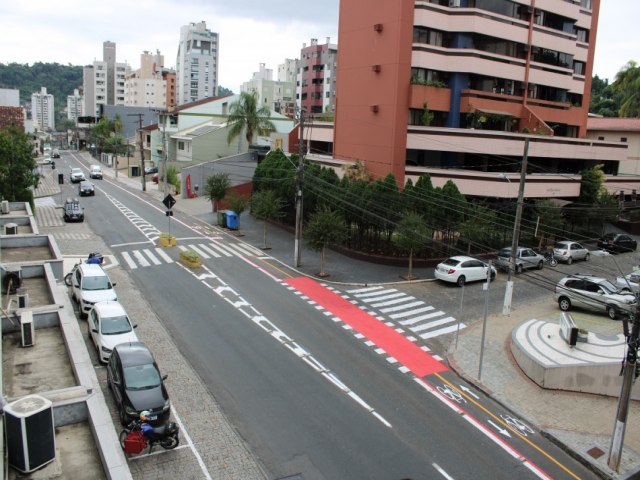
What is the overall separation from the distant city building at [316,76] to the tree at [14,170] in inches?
2795

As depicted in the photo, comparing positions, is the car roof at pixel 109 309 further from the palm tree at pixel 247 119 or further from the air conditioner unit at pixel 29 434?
the palm tree at pixel 247 119

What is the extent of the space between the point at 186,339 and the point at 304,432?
827 cm

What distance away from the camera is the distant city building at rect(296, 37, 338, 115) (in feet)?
366

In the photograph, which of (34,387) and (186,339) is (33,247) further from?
(34,387)

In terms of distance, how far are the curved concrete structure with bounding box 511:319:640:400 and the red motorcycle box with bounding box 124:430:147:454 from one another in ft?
45.7

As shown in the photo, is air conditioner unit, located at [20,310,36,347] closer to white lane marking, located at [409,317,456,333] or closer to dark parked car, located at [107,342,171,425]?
dark parked car, located at [107,342,171,425]

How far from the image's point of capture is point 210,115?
81500 mm

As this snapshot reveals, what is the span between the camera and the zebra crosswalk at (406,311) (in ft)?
85.1

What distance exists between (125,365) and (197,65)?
177 m

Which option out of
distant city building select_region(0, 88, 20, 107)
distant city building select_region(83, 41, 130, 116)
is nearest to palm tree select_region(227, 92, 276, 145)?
distant city building select_region(0, 88, 20, 107)

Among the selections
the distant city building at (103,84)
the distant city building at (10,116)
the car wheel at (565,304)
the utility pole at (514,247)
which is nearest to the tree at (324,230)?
the utility pole at (514,247)

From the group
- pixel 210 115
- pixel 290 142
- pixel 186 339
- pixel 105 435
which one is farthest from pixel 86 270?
pixel 210 115

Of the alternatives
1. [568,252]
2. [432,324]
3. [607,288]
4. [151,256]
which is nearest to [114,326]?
[432,324]

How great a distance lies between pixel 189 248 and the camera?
128 feet
